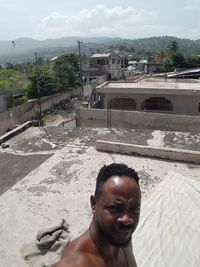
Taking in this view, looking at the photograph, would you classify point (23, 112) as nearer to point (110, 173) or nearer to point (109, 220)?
point (110, 173)

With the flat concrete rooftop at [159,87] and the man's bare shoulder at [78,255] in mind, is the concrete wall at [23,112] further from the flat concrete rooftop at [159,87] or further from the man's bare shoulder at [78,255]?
the man's bare shoulder at [78,255]

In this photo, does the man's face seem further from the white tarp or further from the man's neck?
the white tarp

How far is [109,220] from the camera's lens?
1.69 metres

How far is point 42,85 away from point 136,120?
20342 mm

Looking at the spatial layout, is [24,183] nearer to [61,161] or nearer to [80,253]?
[61,161]

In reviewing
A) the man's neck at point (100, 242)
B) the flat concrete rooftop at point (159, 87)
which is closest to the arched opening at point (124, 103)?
the flat concrete rooftop at point (159, 87)

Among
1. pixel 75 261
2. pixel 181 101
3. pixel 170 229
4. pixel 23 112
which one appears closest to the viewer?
pixel 75 261

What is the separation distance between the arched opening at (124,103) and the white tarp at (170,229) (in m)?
13.2

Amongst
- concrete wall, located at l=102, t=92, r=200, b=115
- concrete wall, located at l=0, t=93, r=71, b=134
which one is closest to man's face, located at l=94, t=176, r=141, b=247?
concrete wall, located at l=102, t=92, r=200, b=115

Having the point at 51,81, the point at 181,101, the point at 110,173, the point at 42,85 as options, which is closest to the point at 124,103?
the point at 181,101

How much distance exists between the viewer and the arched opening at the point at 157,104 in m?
18.3

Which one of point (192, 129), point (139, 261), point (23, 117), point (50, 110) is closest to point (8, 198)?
point (139, 261)

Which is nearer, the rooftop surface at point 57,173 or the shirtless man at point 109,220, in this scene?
the shirtless man at point 109,220

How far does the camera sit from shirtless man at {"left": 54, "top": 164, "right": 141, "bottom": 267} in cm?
168
